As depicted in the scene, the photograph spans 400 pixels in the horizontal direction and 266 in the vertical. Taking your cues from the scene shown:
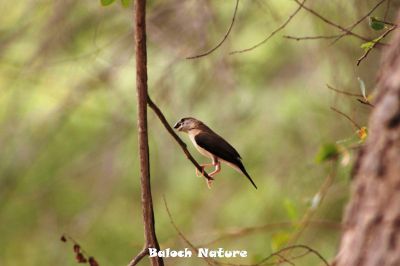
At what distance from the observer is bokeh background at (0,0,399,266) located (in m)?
4.54

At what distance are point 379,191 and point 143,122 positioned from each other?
1071 millimetres

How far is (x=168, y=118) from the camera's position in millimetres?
5434

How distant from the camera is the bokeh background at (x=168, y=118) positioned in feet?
14.9

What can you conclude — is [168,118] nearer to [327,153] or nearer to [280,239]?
[280,239]

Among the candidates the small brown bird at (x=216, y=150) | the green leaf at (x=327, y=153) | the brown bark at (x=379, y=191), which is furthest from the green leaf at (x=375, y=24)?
the small brown bird at (x=216, y=150)

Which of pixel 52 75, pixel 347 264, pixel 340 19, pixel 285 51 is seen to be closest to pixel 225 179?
pixel 285 51

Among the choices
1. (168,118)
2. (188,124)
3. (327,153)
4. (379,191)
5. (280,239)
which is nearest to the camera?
(379,191)

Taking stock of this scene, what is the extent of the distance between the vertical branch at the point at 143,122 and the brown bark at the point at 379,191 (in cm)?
86

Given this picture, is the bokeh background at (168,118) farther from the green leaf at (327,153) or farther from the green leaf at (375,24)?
the green leaf at (375,24)

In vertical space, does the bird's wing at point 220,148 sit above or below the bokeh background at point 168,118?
below

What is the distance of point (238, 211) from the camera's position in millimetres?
6898

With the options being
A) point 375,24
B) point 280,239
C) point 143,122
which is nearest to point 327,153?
point 375,24

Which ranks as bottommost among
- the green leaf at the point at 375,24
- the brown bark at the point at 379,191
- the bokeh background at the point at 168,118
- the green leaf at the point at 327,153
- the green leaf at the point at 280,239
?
the brown bark at the point at 379,191

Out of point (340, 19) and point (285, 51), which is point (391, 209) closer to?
point (340, 19)
